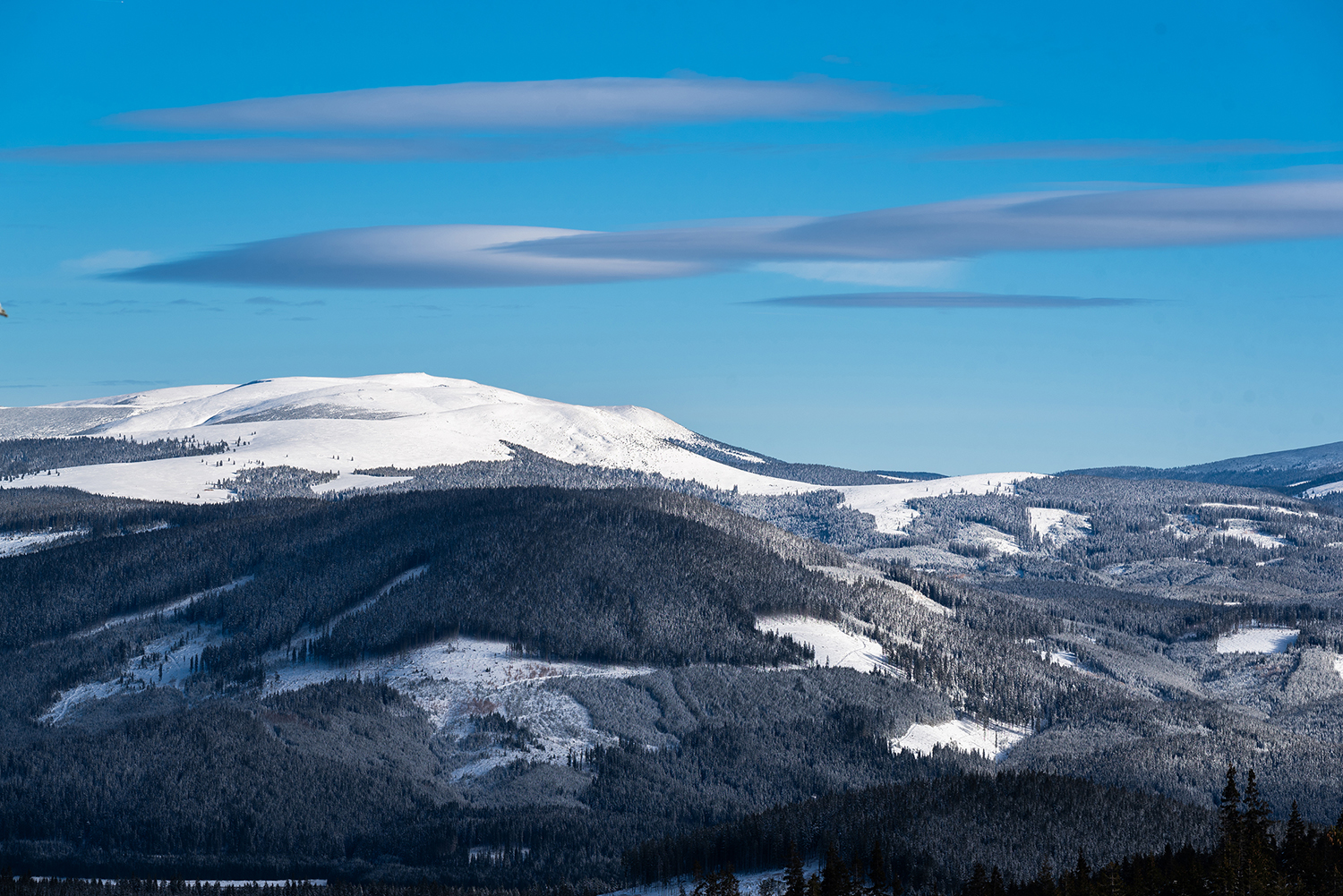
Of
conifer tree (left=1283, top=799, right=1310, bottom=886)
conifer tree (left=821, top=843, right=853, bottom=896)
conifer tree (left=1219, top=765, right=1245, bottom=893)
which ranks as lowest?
conifer tree (left=821, top=843, right=853, bottom=896)

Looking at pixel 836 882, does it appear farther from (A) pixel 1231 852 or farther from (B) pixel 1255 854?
(B) pixel 1255 854

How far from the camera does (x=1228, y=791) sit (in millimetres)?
175000

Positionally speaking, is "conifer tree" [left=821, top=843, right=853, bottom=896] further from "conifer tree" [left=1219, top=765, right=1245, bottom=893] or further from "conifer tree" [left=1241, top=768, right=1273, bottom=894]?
"conifer tree" [left=1241, top=768, right=1273, bottom=894]

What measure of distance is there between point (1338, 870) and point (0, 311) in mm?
137696

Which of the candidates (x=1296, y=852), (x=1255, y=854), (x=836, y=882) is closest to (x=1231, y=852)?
(x=1255, y=854)

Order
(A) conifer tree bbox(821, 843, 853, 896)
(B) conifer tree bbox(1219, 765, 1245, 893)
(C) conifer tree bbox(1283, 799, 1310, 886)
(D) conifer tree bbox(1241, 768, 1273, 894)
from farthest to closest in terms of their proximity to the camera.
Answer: (A) conifer tree bbox(821, 843, 853, 896), (C) conifer tree bbox(1283, 799, 1310, 886), (B) conifer tree bbox(1219, 765, 1245, 893), (D) conifer tree bbox(1241, 768, 1273, 894)

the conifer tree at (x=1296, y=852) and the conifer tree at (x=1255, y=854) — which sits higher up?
the conifer tree at (x=1255, y=854)

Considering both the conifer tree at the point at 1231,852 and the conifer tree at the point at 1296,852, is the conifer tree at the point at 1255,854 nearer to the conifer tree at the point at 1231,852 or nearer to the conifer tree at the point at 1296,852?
the conifer tree at the point at 1231,852

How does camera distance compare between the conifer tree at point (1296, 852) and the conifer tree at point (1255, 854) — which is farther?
→ the conifer tree at point (1296, 852)

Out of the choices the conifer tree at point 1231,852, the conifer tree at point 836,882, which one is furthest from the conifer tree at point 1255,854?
the conifer tree at point 836,882

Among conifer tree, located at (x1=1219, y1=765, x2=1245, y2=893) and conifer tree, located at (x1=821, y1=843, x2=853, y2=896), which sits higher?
conifer tree, located at (x1=1219, y1=765, x2=1245, y2=893)

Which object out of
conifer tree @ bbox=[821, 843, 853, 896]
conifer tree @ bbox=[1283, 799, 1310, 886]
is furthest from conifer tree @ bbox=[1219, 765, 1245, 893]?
conifer tree @ bbox=[821, 843, 853, 896]

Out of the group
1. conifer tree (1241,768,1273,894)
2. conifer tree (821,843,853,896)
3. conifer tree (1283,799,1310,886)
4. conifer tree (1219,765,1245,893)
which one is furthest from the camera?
conifer tree (821,843,853,896)

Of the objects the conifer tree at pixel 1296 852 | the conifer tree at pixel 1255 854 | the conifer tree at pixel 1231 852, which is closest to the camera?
the conifer tree at pixel 1255 854
